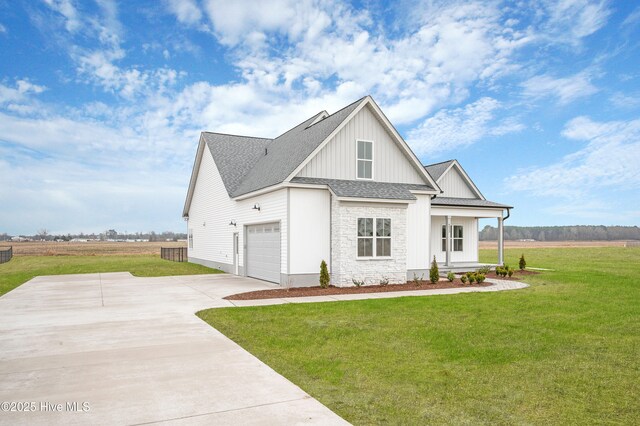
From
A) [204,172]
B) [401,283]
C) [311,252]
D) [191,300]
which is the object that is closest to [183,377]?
[191,300]

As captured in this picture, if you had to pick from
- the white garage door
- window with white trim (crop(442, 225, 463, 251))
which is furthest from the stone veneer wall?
window with white trim (crop(442, 225, 463, 251))

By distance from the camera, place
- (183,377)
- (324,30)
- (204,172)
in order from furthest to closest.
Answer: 1. (204,172)
2. (324,30)
3. (183,377)

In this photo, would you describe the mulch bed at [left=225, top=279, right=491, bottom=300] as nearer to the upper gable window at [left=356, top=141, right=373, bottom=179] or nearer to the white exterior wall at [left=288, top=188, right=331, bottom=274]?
the white exterior wall at [left=288, top=188, right=331, bottom=274]

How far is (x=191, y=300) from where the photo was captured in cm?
1337

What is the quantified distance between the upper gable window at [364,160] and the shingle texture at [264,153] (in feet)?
4.77

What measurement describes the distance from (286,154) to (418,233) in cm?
697

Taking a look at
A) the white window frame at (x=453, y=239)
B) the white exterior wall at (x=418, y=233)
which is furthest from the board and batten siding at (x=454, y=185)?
the white exterior wall at (x=418, y=233)

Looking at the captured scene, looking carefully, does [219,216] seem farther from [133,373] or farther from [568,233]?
[568,233]

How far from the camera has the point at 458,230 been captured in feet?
84.3

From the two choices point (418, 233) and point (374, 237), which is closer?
point (374, 237)

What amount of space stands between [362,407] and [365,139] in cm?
1422

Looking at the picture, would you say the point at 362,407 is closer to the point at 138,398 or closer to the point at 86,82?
the point at 138,398

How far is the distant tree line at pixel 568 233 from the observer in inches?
4555

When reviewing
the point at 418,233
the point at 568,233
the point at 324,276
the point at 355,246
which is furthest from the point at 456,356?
the point at 568,233
